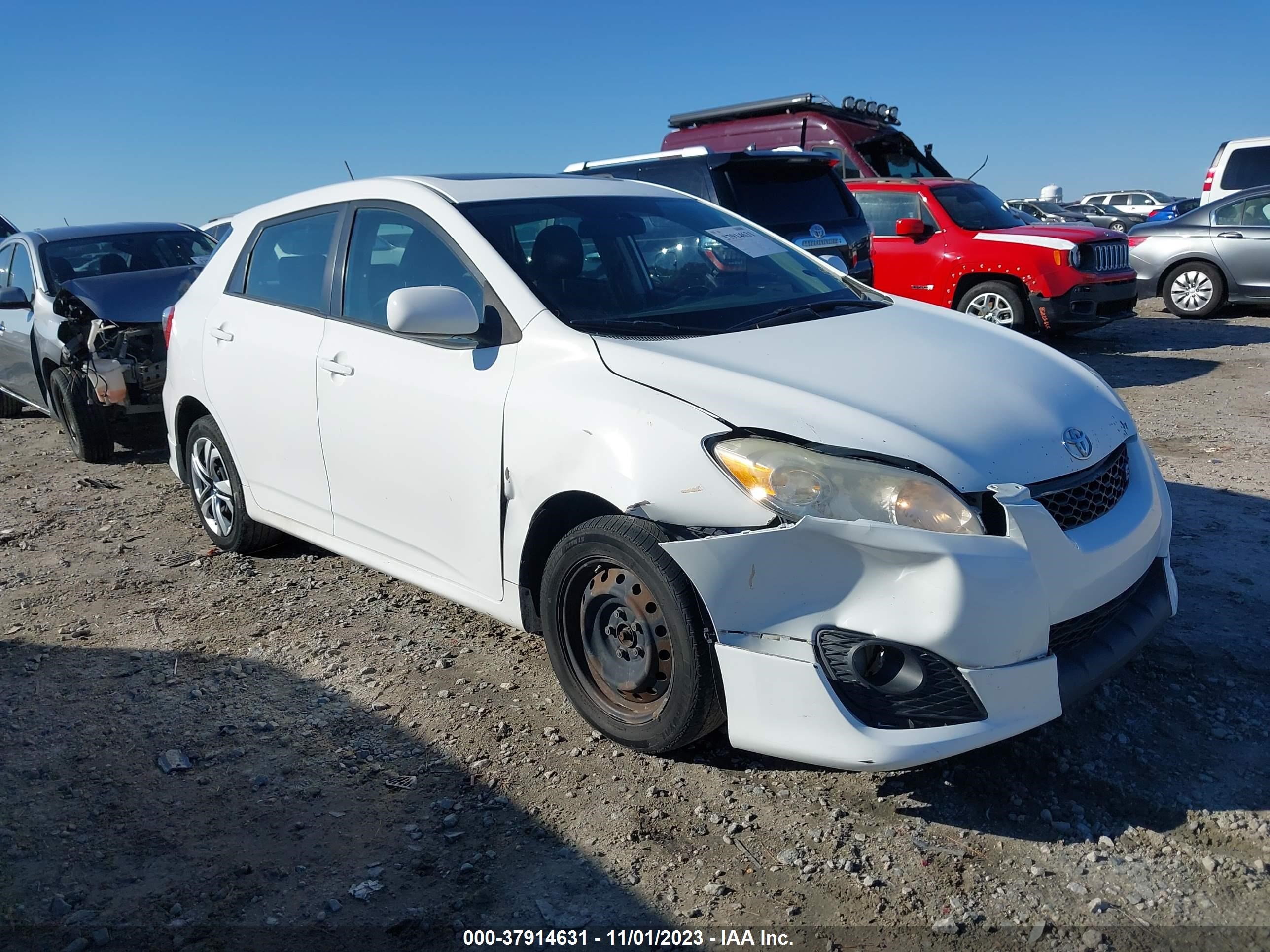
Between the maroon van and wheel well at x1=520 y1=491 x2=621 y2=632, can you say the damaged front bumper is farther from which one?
the maroon van

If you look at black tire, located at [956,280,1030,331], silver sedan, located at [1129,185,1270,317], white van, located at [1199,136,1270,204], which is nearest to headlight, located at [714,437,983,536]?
black tire, located at [956,280,1030,331]

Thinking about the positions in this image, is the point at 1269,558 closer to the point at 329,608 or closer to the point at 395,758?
the point at 395,758

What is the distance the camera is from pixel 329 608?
179 inches

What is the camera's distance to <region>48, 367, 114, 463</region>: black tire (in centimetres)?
729

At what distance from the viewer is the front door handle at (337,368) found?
12.8 feet

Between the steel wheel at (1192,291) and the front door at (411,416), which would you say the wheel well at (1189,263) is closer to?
the steel wheel at (1192,291)

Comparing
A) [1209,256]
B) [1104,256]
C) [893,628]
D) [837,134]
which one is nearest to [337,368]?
[893,628]

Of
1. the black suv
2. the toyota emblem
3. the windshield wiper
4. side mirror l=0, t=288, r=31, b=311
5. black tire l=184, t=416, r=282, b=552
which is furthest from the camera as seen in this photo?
the black suv

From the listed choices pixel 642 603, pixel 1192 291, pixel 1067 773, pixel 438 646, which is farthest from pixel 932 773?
pixel 1192 291

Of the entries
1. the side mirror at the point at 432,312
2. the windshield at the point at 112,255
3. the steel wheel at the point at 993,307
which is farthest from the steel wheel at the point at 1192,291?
the side mirror at the point at 432,312

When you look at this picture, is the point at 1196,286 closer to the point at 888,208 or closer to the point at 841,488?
the point at 888,208

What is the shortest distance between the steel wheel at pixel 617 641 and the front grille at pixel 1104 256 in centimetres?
800

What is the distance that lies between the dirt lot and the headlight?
828mm

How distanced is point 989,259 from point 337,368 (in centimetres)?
756
